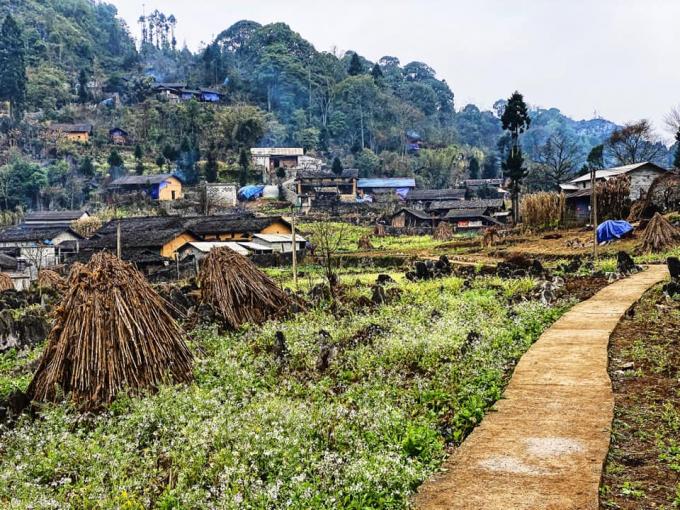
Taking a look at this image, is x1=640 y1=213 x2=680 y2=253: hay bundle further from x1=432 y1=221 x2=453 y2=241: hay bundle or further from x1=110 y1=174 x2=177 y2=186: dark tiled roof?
x1=110 y1=174 x2=177 y2=186: dark tiled roof

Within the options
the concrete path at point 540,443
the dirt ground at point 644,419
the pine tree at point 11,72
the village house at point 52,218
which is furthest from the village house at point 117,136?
the concrete path at point 540,443

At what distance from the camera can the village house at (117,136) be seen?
8825 centimetres

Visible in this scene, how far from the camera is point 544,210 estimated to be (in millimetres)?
40344

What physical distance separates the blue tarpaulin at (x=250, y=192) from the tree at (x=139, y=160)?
12411 mm

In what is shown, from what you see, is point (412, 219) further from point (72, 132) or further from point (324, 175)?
point (72, 132)

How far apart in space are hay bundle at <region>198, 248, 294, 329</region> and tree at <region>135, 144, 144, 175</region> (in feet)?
217

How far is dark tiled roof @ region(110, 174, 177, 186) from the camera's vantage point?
6984 cm

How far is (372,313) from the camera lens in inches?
560

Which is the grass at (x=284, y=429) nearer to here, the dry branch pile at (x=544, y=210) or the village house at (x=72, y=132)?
the dry branch pile at (x=544, y=210)

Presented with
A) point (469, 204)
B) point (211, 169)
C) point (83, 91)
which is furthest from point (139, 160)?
point (469, 204)

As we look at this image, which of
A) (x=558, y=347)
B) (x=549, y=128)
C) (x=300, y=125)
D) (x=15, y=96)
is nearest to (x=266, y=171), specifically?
(x=300, y=125)

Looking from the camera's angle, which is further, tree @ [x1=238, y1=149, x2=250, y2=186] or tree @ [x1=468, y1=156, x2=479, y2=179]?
tree @ [x1=468, y1=156, x2=479, y2=179]

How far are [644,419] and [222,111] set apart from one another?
91.5 meters

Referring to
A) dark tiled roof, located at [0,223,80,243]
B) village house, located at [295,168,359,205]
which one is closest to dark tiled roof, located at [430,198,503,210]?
village house, located at [295,168,359,205]
